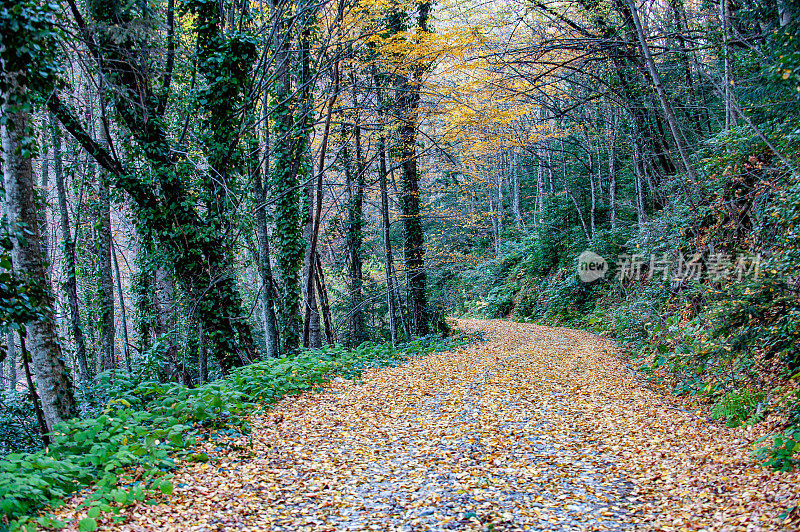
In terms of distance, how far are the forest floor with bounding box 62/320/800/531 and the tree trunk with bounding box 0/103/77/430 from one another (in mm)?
2357

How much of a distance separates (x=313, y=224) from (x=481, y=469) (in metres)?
7.56

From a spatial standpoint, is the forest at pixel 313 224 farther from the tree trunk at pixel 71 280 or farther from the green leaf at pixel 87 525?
the green leaf at pixel 87 525

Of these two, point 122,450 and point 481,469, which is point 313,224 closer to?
point 122,450

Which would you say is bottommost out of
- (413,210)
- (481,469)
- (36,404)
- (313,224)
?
(481,469)

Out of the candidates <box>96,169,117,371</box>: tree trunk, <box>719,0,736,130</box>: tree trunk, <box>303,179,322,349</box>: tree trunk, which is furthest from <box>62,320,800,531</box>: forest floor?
<box>96,169,117,371</box>: tree trunk

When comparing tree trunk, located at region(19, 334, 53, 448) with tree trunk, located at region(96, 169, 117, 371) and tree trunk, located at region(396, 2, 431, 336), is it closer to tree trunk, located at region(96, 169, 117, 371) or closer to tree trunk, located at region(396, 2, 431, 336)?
tree trunk, located at region(96, 169, 117, 371)

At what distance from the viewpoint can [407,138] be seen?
1251cm

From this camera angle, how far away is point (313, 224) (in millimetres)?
10789

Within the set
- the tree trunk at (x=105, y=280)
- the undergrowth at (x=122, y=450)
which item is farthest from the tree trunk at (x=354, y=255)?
the undergrowth at (x=122, y=450)

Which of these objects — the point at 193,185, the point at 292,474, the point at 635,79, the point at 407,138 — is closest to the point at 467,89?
the point at 407,138

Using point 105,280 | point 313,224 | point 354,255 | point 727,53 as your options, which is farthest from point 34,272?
point 727,53

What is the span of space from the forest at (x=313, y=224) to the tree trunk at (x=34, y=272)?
0.03 m

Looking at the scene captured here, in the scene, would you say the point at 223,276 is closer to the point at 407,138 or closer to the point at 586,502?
the point at 407,138

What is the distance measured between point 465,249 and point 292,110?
17940mm
